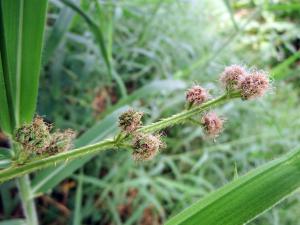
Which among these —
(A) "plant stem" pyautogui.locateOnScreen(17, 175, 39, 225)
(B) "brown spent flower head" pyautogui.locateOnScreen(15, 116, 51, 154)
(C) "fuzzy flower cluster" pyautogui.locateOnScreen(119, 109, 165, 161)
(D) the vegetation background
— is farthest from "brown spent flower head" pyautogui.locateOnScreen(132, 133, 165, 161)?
(D) the vegetation background

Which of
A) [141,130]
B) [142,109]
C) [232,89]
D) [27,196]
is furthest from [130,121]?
[142,109]

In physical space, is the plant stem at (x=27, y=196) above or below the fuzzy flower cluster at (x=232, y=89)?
below

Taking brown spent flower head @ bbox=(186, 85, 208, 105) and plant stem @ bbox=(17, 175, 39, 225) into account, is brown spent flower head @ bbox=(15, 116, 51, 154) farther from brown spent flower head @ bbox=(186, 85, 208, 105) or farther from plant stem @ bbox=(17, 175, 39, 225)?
plant stem @ bbox=(17, 175, 39, 225)

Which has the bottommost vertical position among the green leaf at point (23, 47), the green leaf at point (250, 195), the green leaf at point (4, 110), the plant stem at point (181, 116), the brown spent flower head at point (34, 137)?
the green leaf at point (250, 195)

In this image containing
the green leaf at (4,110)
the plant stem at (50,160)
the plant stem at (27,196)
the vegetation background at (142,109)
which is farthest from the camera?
the vegetation background at (142,109)

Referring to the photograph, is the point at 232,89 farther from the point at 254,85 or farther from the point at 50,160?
the point at 50,160

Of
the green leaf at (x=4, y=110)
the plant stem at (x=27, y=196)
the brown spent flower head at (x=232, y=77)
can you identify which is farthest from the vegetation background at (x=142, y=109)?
the brown spent flower head at (x=232, y=77)

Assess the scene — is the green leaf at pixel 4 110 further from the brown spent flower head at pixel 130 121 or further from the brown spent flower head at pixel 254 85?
the brown spent flower head at pixel 254 85
